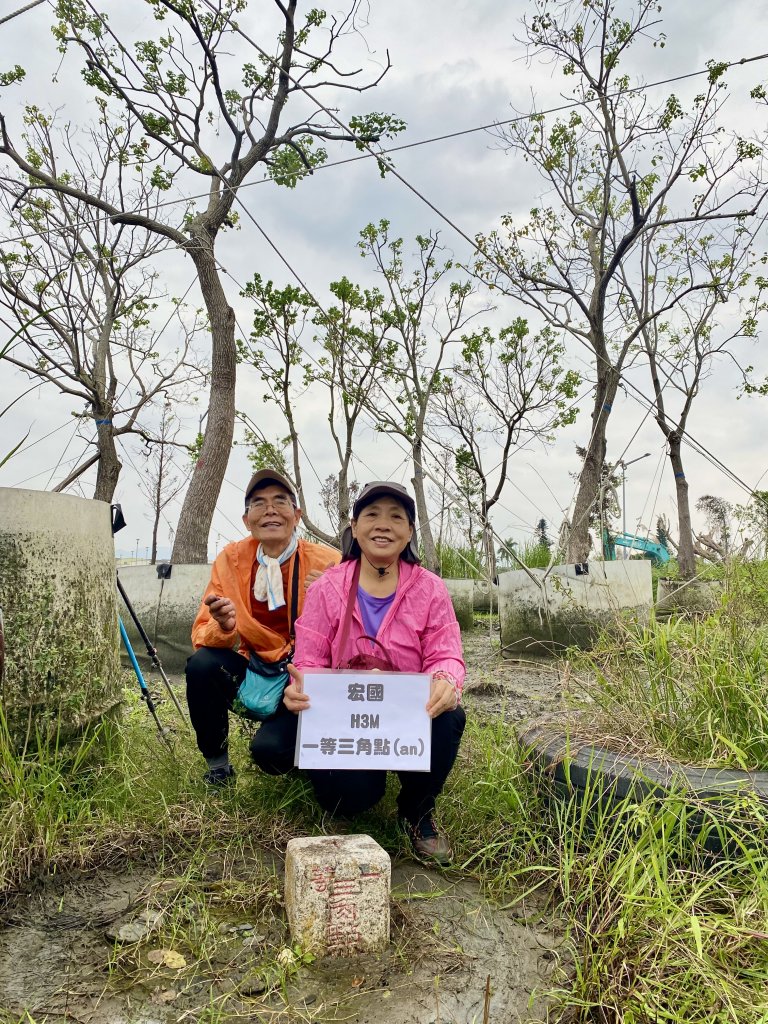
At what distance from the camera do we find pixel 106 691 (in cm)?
251

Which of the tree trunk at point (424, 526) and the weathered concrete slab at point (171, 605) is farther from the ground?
the tree trunk at point (424, 526)

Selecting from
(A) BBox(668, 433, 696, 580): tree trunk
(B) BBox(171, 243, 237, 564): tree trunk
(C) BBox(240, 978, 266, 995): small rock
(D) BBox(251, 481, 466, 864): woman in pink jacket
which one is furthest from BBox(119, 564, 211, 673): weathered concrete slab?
(A) BBox(668, 433, 696, 580): tree trunk

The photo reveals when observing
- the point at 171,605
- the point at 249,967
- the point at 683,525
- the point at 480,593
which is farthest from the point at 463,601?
the point at 249,967

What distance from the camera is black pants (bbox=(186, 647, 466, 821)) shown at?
6.98 ft

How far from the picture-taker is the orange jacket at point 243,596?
8.11ft

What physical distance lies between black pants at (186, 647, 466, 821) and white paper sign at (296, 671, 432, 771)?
0.10m

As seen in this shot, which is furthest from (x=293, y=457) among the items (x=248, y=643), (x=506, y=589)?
(x=248, y=643)

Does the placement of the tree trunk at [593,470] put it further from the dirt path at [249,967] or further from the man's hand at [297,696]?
the dirt path at [249,967]

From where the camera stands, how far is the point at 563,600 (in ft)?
17.2

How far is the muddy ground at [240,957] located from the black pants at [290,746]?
8.9 inches

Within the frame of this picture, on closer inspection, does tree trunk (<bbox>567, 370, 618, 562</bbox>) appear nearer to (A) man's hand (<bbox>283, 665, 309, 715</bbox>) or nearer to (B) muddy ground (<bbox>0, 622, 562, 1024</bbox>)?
(A) man's hand (<bbox>283, 665, 309, 715</bbox>)

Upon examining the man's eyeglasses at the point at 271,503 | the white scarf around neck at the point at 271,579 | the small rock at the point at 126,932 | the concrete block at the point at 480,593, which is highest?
the man's eyeglasses at the point at 271,503

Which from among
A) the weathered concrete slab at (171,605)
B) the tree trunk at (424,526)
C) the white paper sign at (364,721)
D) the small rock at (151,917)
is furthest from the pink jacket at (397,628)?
the tree trunk at (424,526)

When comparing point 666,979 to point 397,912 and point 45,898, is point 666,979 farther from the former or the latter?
point 45,898
